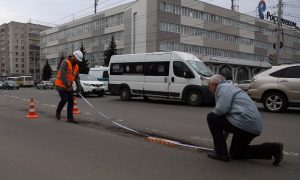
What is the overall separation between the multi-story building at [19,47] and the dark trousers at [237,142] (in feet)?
438

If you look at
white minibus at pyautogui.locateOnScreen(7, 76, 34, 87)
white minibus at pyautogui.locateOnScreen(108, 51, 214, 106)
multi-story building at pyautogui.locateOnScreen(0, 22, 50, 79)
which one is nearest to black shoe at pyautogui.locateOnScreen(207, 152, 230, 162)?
white minibus at pyautogui.locateOnScreen(108, 51, 214, 106)

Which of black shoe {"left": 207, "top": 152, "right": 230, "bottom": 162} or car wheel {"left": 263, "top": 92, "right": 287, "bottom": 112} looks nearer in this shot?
black shoe {"left": 207, "top": 152, "right": 230, "bottom": 162}

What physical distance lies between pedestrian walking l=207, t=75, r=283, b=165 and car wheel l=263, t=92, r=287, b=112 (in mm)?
7627

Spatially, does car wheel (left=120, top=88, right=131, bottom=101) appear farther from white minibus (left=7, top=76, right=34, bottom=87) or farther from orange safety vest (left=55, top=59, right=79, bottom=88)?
white minibus (left=7, top=76, right=34, bottom=87)

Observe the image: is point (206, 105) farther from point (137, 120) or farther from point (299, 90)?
point (137, 120)

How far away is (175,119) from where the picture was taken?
1109cm

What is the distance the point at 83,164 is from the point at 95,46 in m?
73.8

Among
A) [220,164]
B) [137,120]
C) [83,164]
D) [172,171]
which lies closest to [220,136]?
[220,164]

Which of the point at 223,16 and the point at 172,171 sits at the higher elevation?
the point at 223,16

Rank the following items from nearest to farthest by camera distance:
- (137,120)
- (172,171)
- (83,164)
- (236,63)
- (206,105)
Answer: (172,171), (83,164), (137,120), (206,105), (236,63)

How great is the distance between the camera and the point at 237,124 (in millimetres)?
5594

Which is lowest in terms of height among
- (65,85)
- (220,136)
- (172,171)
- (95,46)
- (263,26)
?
(172,171)

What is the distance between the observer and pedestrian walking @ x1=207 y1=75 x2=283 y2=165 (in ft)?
18.3

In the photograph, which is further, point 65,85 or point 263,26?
point 263,26
